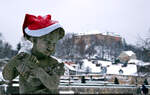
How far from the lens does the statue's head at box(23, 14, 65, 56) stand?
4.64 meters

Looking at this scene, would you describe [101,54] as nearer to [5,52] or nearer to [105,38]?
[105,38]

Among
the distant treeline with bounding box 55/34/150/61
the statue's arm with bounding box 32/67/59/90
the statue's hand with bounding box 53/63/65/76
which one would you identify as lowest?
the statue's arm with bounding box 32/67/59/90

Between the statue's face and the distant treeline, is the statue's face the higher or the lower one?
the lower one

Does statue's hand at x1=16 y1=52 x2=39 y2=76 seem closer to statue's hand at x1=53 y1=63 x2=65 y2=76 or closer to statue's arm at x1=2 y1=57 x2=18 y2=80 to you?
statue's arm at x1=2 y1=57 x2=18 y2=80

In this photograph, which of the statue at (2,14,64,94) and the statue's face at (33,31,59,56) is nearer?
the statue at (2,14,64,94)

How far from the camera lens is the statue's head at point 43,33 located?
464 centimetres

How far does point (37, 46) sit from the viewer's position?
4.71 metres

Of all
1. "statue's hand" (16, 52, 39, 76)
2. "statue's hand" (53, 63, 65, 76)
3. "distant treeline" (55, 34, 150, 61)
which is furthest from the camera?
"distant treeline" (55, 34, 150, 61)

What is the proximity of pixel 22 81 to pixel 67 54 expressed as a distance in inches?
2878

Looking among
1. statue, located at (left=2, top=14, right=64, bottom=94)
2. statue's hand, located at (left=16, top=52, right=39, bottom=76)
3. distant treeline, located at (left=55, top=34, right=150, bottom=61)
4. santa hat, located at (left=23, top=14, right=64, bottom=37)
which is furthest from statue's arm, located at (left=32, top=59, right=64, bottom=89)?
distant treeline, located at (left=55, top=34, right=150, bottom=61)

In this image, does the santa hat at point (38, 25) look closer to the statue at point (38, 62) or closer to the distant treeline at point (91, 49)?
the statue at point (38, 62)

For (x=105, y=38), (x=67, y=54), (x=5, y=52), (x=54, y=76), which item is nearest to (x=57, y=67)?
(x=54, y=76)

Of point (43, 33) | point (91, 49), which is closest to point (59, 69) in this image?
Result: point (43, 33)

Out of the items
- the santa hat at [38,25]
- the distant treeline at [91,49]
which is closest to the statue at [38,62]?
the santa hat at [38,25]
